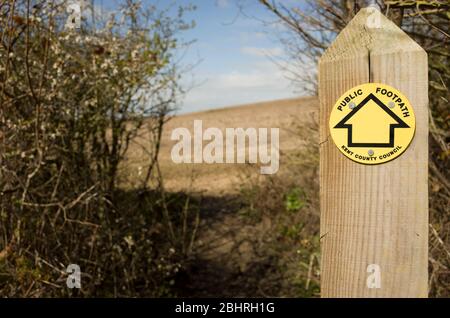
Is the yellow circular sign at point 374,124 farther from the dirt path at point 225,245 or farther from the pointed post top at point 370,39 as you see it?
the dirt path at point 225,245

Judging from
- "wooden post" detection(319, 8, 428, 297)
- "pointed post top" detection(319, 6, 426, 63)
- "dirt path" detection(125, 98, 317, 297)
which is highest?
"pointed post top" detection(319, 6, 426, 63)

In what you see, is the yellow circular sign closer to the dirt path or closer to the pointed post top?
the pointed post top

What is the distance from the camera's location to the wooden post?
1037 millimetres

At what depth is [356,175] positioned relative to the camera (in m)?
1.06

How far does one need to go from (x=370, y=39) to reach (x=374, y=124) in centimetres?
20

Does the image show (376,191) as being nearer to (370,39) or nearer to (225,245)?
(370,39)

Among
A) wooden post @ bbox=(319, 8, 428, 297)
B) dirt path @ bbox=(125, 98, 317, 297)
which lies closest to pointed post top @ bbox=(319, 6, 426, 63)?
wooden post @ bbox=(319, 8, 428, 297)

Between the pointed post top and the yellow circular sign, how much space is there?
3.4 inches

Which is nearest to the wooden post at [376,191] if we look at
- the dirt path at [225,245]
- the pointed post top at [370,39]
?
the pointed post top at [370,39]

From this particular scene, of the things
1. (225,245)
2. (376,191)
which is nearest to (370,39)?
(376,191)

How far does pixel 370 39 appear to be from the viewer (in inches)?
42.7

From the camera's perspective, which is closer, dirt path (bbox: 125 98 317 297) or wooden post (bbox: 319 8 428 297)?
wooden post (bbox: 319 8 428 297)

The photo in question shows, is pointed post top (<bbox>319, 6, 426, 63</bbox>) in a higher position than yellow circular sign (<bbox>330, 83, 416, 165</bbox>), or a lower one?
higher

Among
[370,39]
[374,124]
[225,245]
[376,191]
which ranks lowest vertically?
[225,245]
